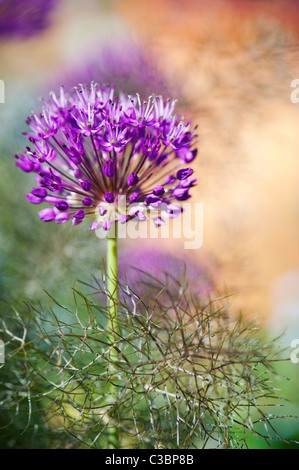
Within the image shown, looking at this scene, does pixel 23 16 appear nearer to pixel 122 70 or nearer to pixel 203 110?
pixel 122 70

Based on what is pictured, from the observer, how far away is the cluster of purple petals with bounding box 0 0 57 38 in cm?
65

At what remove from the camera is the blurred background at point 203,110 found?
25.5 inches

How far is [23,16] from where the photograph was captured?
26.1 inches

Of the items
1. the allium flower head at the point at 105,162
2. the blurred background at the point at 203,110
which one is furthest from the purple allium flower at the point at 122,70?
the allium flower head at the point at 105,162

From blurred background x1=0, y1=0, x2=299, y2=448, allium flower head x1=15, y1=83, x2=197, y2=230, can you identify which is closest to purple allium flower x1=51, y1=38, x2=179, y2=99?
blurred background x1=0, y1=0, x2=299, y2=448

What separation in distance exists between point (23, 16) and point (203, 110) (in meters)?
0.29

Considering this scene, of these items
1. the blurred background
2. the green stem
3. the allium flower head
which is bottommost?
the green stem

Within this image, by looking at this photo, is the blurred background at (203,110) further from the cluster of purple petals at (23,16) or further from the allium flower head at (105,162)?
the allium flower head at (105,162)

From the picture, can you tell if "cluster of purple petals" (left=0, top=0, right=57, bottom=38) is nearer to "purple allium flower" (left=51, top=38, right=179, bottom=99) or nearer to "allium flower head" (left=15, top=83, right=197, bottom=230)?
"purple allium flower" (left=51, top=38, right=179, bottom=99)

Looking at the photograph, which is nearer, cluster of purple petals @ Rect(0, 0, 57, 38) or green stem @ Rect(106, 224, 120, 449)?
green stem @ Rect(106, 224, 120, 449)

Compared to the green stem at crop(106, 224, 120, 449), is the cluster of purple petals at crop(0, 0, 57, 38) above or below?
above
